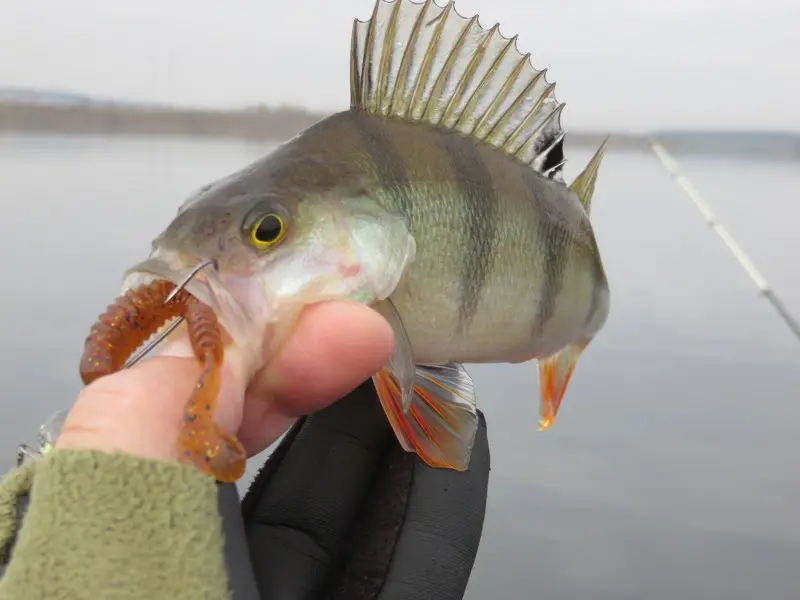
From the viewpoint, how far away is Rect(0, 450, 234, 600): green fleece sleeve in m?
0.58

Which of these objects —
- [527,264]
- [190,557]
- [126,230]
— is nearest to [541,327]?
[527,264]

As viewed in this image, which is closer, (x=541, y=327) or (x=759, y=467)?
(x=541, y=327)

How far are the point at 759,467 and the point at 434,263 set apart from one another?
2.31m

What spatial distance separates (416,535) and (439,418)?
0.18 meters

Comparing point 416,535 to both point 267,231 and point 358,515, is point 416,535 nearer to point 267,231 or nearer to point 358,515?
point 358,515

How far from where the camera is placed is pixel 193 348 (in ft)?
2.37

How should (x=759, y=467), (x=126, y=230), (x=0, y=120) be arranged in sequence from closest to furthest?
1. (x=759, y=467)
2. (x=126, y=230)
3. (x=0, y=120)

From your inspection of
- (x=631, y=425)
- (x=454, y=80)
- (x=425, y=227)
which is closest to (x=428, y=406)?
(x=425, y=227)

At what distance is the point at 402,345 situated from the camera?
0.97 meters

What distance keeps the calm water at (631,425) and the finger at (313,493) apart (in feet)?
3.68

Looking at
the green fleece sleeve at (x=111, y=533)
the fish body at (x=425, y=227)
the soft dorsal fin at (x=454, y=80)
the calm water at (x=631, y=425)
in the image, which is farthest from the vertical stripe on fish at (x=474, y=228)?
the calm water at (x=631, y=425)

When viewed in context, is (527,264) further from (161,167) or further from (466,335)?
(161,167)

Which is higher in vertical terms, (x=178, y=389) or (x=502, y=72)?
(x=502, y=72)

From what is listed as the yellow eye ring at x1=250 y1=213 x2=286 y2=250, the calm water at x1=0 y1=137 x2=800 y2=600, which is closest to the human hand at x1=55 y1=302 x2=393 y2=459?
the yellow eye ring at x1=250 y1=213 x2=286 y2=250
